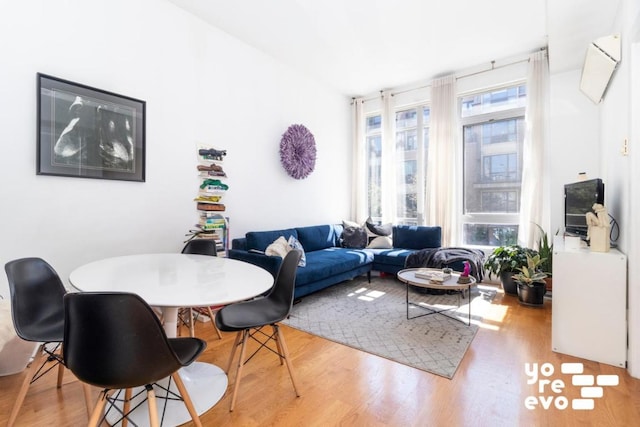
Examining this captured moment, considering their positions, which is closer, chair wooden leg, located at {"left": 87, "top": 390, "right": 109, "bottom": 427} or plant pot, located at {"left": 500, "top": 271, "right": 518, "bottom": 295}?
chair wooden leg, located at {"left": 87, "top": 390, "right": 109, "bottom": 427}

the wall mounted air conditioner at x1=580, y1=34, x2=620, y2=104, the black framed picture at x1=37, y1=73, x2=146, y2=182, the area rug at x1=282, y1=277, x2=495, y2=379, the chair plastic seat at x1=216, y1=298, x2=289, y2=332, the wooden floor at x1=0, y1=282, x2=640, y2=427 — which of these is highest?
the wall mounted air conditioner at x1=580, y1=34, x2=620, y2=104

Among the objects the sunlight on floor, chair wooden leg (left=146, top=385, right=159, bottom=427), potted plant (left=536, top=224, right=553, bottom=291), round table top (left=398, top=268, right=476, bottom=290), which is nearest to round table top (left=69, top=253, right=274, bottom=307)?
chair wooden leg (left=146, top=385, right=159, bottom=427)

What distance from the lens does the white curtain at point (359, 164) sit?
5703 mm

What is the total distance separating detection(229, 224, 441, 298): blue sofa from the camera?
10.8 ft

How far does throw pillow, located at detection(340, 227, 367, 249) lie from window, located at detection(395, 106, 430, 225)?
0.87m

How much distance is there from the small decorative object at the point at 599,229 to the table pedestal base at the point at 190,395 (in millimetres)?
2808

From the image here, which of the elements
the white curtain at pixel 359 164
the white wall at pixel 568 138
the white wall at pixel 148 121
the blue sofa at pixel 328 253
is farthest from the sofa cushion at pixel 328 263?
the white wall at pixel 568 138

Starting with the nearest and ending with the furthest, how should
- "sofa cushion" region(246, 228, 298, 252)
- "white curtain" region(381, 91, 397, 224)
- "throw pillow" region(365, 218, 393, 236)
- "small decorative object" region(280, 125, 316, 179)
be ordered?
"sofa cushion" region(246, 228, 298, 252), "small decorative object" region(280, 125, 316, 179), "throw pillow" region(365, 218, 393, 236), "white curtain" region(381, 91, 397, 224)

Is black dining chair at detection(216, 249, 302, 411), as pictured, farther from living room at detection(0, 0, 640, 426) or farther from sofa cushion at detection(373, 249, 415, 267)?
sofa cushion at detection(373, 249, 415, 267)

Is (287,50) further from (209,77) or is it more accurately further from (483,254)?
(483,254)

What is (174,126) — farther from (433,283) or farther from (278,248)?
(433,283)

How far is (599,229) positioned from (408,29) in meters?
2.78

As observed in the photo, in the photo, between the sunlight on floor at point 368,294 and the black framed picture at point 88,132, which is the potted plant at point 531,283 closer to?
the sunlight on floor at point 368,294

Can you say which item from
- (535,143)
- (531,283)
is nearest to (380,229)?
(531,283)
